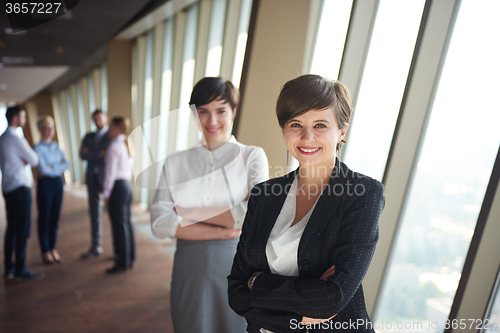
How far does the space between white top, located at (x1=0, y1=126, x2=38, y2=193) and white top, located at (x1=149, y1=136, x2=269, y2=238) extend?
3050mm

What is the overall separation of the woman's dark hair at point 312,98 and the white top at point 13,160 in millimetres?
3840

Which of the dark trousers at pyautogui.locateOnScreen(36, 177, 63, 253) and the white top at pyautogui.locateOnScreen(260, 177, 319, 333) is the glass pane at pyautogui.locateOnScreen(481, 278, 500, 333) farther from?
the dark trousers at pyautogui.locateOnScreen(36, 177, 63, 253)

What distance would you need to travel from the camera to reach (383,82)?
257 cm

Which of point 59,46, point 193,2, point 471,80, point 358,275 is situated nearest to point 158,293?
point 358,275

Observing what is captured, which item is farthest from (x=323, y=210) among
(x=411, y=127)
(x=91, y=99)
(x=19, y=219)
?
(x=91, y=99)

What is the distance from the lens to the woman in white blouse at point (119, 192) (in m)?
4.27

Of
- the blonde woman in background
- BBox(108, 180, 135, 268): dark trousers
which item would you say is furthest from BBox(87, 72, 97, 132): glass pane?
BBox(108, 180, 135, 268): dark trousers

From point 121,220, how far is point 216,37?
9.95 ft

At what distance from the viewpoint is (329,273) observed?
1.12 metres

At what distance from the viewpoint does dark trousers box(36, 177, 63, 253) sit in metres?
4.51

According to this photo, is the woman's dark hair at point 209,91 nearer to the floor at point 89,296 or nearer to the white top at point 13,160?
the floor at point 89,296

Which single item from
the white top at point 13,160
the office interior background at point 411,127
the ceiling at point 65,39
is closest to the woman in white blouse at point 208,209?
the office interior background at point 411,127

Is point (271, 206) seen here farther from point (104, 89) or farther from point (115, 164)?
point (104, 89)

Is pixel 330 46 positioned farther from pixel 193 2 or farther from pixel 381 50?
pixel 193 2
